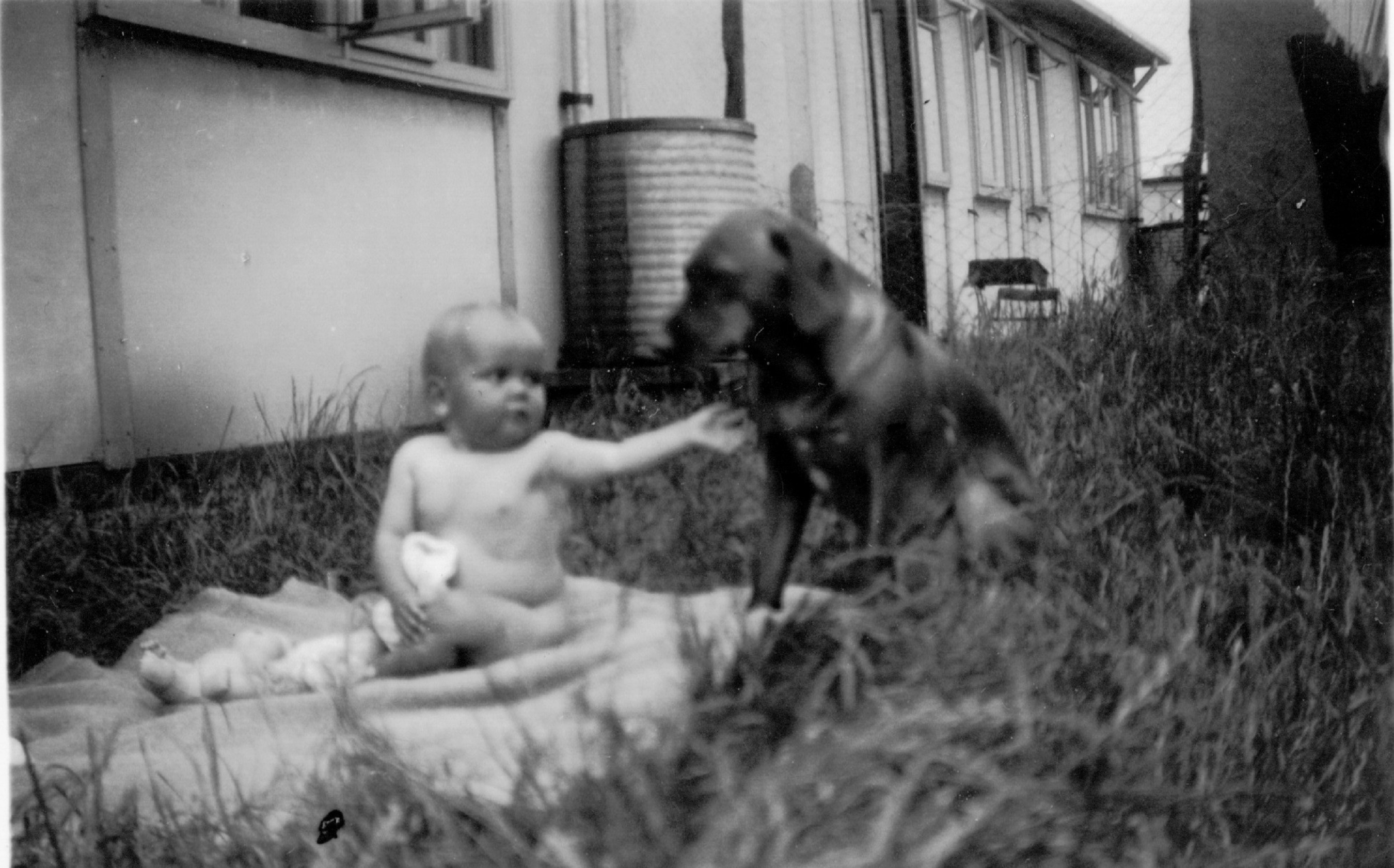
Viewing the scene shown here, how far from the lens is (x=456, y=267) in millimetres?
3316

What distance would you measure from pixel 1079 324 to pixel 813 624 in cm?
167

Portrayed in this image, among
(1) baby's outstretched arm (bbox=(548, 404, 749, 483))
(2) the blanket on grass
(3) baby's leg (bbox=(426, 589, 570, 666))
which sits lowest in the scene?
(2) the blanket on grass

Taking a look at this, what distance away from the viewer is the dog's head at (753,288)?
1.90m

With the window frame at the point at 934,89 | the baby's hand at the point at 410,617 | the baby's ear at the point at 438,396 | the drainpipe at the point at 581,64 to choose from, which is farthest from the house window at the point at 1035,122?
the baby's hand at the point at 410,617

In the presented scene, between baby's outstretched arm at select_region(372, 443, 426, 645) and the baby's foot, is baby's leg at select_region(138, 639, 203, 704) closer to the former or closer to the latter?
the baby's foot

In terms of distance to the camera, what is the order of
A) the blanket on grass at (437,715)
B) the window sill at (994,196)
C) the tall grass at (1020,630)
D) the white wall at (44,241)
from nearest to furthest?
the tall grass at (1020,630) < the blanket on grass at (437,715) < the white wall at (44,241) < the window sill at (994,196)

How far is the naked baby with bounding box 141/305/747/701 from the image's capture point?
2.03 m

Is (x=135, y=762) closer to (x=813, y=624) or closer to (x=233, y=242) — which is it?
(x=813, y=624)

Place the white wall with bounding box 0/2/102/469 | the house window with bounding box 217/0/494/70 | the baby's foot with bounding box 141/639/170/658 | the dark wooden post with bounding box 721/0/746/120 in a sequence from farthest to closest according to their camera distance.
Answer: the house window with bounding box 217/0/494/70
the white wall with bounding box 0/2/102/469
the dark wooden post with bounding box 721/0/746/120
the baby's foot with bounding box 141/639/170/658

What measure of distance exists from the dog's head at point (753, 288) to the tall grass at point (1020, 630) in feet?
1.20

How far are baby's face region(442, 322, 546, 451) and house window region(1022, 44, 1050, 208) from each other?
5.01 feet

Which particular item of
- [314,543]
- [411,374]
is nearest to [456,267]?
[411,374]

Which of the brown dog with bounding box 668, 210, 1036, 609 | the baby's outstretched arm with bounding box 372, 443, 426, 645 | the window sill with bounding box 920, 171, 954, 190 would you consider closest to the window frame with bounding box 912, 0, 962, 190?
the window sill with bounding box 920, 171, 954, 190

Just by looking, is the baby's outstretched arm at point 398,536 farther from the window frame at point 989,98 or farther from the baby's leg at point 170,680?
the window frame at point 989,98
